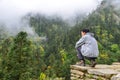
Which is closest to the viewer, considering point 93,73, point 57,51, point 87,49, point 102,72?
point 102,72

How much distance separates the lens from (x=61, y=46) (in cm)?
13875

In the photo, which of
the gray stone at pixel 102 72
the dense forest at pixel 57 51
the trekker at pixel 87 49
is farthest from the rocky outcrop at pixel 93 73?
the dense forest at pixel 57 51

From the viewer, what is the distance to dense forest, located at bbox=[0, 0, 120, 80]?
3647cm

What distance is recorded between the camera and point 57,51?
13688cm

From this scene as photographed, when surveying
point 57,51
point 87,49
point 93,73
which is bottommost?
point 93,73

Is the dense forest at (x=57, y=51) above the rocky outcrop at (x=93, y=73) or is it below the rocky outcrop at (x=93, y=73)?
above

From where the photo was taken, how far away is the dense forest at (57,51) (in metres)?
36.5

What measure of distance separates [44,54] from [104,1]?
63586 mm

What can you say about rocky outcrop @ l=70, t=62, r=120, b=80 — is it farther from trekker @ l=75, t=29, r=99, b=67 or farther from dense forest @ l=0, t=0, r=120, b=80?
dense forest @ l=0, t=0, r=120, b=80

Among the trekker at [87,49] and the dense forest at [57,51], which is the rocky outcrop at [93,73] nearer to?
the trekker at [87,49]

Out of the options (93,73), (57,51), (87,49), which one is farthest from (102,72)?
(57,51)

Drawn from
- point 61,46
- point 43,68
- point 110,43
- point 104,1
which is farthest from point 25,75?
point 104,1

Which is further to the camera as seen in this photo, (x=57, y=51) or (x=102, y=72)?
(x=57, y=51)

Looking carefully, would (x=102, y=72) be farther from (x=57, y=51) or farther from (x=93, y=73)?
(x=57, y=51)
